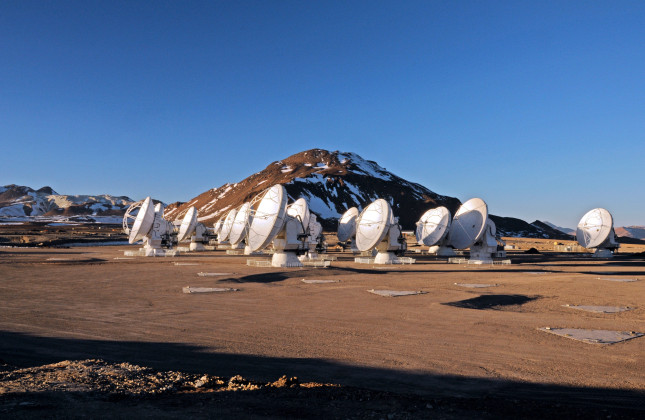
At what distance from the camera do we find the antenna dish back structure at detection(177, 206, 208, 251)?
61.9m

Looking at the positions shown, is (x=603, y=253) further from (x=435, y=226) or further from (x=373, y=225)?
(x=373, y=225)

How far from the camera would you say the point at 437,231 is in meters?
54.0

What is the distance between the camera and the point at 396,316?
54.1 ft

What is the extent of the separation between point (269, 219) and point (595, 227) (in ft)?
157

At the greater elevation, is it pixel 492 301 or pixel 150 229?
pixel 150 229

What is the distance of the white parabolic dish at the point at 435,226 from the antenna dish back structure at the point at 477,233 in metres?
5.17

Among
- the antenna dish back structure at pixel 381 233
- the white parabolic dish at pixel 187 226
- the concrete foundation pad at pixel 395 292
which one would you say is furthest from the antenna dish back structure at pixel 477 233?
the white parabolic dish at pixel 187 226

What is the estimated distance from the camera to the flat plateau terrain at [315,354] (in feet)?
23.7

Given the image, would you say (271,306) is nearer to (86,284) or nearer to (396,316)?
(396,316)

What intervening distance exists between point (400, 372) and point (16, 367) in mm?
7849

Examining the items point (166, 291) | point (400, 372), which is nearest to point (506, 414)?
point (400, 372)

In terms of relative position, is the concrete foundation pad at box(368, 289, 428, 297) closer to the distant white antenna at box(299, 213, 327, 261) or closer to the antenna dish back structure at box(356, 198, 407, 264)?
the antenna dish back structure at box(356, 198, 407, 264)

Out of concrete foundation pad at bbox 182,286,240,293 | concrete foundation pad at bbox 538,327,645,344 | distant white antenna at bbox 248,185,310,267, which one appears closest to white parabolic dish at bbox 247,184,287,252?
distant white antenna at bbox 248,185,310,267

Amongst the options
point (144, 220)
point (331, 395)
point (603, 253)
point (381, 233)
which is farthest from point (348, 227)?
point (331, 395)
